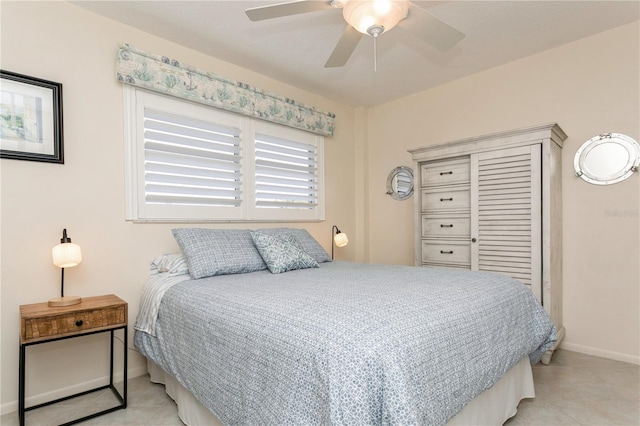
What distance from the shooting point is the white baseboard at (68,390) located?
6.62 feet

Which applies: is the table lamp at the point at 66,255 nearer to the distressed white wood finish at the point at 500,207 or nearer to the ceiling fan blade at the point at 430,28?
the ceiling fan blade at the point at 430,28

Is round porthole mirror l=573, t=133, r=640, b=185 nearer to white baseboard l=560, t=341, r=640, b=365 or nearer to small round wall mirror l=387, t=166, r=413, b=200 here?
white baseboard l=560, t=341, r=640, b=365

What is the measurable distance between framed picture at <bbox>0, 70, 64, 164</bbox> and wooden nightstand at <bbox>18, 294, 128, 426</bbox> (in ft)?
3.00

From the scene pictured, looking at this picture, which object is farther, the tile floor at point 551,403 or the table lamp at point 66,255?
the table lamp at point 66,255

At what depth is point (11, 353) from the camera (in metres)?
2.04

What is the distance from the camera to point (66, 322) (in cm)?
185

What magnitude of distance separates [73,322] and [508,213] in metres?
3.07

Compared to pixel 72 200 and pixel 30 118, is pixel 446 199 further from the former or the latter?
pixel 30 118

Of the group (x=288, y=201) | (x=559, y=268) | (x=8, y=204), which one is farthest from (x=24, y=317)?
(x=559, y=268)

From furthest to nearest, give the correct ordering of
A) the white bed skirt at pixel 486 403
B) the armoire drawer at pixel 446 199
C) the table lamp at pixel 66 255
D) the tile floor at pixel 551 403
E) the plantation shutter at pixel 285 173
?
the plantation shutter at pixel 285 173, the armoire drawer at pixel 446 199, the table lamp at pixel 66 255, the tile floor at pixel 551 403, the white bed skirt at pixel 486 403

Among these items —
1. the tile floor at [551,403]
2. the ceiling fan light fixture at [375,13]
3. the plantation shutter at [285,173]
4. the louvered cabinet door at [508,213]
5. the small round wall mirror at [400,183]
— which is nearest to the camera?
the ceiling fan light fixture at [375,13]

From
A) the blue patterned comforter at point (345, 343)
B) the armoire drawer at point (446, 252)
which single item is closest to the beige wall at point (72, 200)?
the blue patterned comforter at point (345, 343)

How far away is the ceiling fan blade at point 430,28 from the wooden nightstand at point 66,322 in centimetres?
226

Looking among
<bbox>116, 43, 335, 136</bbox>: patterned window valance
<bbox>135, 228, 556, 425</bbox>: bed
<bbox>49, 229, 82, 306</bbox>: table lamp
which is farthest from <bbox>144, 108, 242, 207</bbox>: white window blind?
<bbox>49, 229, 82, 306</bbox>: table lamp
